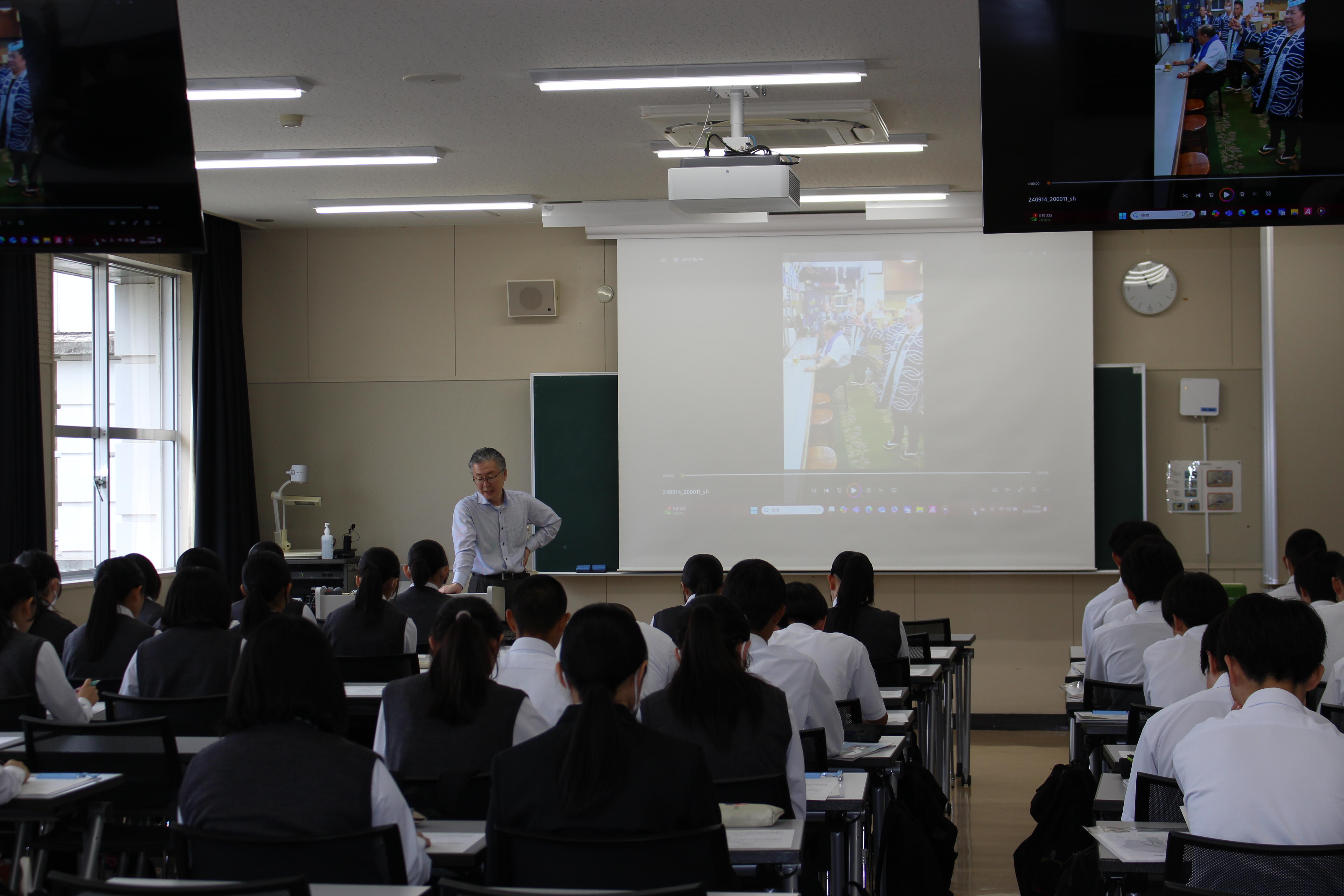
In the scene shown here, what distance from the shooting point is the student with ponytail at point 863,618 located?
16.3 ft

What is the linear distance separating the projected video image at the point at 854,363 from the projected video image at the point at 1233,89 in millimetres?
4646

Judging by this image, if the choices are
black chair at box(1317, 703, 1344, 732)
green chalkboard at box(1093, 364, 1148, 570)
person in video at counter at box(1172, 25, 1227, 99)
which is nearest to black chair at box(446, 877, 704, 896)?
black chair at box(1317, 703, 1344, 732)

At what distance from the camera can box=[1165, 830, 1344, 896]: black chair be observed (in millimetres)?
2125

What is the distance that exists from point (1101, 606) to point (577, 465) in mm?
3757

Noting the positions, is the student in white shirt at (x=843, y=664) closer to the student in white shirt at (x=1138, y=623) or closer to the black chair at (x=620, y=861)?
the student in white shirt at (x=1138, y=623)

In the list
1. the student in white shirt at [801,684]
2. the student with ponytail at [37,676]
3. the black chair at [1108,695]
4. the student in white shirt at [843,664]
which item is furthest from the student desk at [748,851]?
the black chair at [1108,695]

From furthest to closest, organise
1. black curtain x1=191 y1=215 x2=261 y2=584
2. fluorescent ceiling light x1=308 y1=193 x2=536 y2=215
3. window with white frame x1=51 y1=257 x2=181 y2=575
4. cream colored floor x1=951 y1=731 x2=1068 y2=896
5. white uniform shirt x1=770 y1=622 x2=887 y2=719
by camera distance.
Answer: black curtain x1=191 y1=215 x2=261 y2=584 → fluorescent ceiling light x1=308 y1=193 x2=536 y2=215 → window with white frame x1=51 y1=257 x2=181 y2=575 → cream colored floor x1=951 y1=731 x2=1068 y2=896 → white uniform shirt x1=770 y1=622 x2=887 y2=719

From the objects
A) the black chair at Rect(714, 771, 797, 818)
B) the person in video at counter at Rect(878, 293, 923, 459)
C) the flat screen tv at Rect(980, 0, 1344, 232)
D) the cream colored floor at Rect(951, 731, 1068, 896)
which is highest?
the flat screen tv at Rect(980, 0, 1344, 232)

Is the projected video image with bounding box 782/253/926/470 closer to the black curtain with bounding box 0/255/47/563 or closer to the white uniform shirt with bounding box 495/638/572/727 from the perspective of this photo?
the black curtain with bounding box 0/255/47/563

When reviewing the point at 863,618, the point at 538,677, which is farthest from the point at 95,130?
the point at 863,618

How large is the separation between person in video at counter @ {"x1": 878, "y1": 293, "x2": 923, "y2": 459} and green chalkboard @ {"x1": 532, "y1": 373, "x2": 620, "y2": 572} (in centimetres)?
184

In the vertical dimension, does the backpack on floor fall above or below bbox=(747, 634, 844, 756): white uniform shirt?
below

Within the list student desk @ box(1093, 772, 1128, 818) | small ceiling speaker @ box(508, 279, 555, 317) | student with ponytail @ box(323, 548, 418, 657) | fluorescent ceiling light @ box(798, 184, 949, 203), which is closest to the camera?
student desk @ box(1093, 772, 1128, 818)

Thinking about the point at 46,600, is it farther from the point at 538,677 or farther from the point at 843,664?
the point at 843,664
